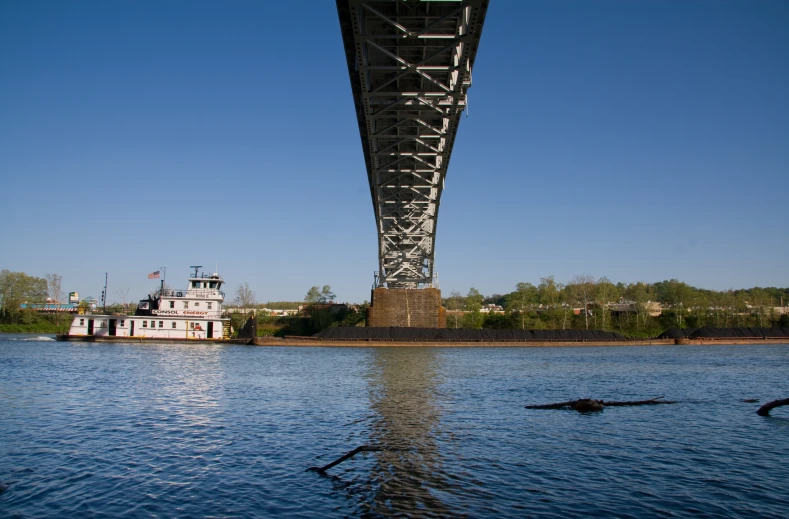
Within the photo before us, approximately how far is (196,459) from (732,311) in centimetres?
7570

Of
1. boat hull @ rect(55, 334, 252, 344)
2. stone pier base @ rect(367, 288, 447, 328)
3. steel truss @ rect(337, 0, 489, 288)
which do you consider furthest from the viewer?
stone pier base @ rect(367, 288, 447, 328)

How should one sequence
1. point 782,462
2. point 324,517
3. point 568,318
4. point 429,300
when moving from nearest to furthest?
point 324,517, point 782,462, point 429,300, point 568,318

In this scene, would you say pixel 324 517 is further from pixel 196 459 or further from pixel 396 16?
pixel 396 16

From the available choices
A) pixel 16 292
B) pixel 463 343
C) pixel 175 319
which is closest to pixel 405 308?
pixel 463 343

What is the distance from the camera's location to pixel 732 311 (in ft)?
231

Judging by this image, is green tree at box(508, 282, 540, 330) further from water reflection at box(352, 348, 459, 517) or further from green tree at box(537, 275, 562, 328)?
water reflection at box(352, 348, 459, 517)

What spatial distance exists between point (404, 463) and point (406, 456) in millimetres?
402

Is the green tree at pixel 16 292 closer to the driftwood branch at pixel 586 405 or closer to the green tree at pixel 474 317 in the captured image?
the green tree at pixel 474 317

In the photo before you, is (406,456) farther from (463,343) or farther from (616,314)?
(616,314)

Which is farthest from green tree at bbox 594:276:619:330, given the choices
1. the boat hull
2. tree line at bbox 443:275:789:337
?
the boat hull

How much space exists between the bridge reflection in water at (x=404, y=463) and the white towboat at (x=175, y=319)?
3017 cm

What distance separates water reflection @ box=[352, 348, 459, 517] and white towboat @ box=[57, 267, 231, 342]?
28.8 meters

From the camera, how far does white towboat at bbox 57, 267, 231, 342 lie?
42594 millimetres

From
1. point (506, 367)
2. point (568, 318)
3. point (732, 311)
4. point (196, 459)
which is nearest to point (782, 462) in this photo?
point (196, 459)
